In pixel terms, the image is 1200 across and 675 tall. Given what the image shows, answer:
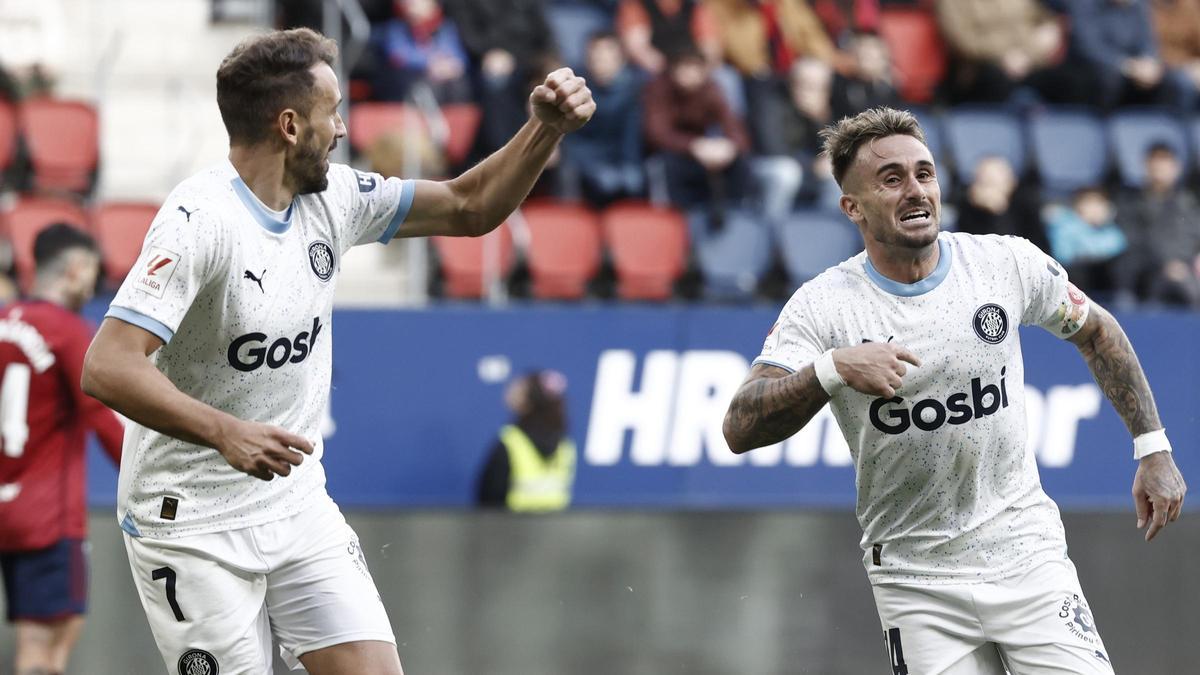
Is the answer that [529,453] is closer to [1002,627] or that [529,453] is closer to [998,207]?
[998,207]

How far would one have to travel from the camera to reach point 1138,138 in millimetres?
13383

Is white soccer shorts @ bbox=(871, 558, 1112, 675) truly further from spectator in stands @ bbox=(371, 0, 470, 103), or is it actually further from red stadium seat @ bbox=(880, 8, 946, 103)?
red stadium seat @ bbox=(880, 8, 946, 103)

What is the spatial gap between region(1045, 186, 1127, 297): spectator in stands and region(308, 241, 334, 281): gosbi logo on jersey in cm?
783

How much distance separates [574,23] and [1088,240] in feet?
14.2

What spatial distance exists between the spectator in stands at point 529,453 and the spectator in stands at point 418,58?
3221 millimetres

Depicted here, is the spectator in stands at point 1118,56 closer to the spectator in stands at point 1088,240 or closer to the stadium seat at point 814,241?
the spectator in stands at point 1088,240

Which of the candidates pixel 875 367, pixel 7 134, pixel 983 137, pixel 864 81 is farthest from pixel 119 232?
pixel 875 367

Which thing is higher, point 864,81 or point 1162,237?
point 864,81

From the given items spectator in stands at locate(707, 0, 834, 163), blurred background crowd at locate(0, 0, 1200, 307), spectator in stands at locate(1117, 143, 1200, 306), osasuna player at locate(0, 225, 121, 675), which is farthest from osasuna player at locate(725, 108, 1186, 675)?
spectator in stands at locate(707, 0, 834, 163)

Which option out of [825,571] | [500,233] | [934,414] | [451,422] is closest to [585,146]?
[500,233]

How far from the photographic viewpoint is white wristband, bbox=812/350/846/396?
439 cm

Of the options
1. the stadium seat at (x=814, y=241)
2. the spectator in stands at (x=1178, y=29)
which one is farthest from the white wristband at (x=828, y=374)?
the spectator in stands at (x=1178, y=29)

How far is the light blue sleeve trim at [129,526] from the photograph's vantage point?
474 centimetres

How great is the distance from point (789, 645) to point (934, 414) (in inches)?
148
